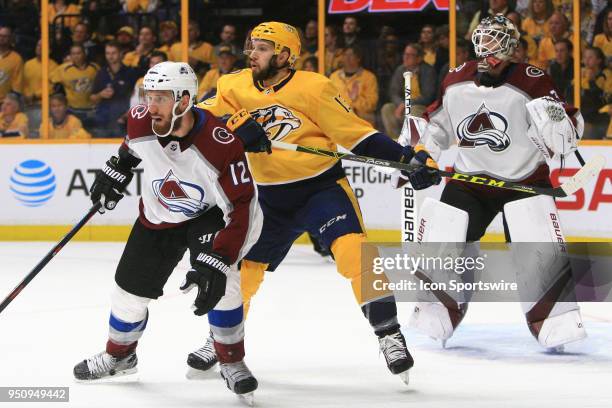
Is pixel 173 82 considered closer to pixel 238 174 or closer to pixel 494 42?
pixel 238 174

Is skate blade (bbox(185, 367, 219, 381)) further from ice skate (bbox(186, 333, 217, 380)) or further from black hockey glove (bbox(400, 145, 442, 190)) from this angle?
black hockey glove (bbox(400, 145, 442, 190))

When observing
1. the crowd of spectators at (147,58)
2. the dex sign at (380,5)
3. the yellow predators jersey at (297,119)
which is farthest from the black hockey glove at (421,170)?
the dex sign at (380,5)

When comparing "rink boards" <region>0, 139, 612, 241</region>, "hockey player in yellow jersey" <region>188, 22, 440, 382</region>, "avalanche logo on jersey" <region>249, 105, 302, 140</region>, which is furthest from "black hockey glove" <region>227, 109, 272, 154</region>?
"rink boards" <region>0, 139, 612, 241</region>

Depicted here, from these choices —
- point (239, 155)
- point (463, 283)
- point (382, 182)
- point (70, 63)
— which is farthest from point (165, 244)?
point (70, 63)

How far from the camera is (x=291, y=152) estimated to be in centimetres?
432

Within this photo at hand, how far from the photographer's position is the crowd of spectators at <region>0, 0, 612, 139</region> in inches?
318

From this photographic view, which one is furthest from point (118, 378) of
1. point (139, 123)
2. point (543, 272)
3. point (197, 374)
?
point (543, 272)

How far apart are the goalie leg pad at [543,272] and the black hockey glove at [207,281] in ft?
4.82

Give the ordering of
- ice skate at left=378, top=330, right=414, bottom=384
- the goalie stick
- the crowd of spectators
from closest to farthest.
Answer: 1. ice skate at left=378, top=330, right=414, bottom=384
2. the goalie stick
3. the crowd of spectators

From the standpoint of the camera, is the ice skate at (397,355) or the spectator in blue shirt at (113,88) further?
the spectator in blue shirt at (113,88)

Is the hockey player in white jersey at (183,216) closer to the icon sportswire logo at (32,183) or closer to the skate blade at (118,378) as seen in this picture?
the skate blade at (118,378)

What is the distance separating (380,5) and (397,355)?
4.59m

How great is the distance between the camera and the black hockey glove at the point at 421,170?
4.31 m

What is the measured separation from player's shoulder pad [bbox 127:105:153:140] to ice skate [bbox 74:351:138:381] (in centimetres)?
73
